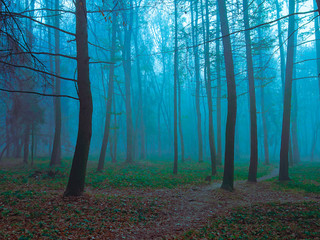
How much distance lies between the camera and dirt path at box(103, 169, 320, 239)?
5155 mm

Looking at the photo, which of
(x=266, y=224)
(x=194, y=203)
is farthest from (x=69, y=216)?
(x=266, y=224)

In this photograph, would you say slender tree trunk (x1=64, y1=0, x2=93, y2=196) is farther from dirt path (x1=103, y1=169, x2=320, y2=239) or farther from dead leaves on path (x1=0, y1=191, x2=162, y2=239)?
dirt path (x1=103, y1=169, x2=320, y2=239)

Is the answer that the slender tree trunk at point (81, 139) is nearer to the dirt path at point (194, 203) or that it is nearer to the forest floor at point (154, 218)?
the forest floor at point (154, 218)

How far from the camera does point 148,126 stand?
37.8 meters

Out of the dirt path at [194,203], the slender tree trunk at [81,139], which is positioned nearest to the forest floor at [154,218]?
the dirt path at [194,203]

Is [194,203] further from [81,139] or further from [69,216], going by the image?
[81,139]

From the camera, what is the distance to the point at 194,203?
306 inches

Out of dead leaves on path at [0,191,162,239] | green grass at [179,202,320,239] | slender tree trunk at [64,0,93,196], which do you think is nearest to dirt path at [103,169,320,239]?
dead leaves on path at [0,191,162,239]

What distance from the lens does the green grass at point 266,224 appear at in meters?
4.64

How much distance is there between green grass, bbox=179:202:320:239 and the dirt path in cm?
47

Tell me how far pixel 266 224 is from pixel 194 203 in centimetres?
287

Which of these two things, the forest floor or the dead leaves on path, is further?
the forest floor

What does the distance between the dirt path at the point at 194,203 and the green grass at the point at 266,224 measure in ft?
1.53

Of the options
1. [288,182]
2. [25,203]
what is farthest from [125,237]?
[288,182]
